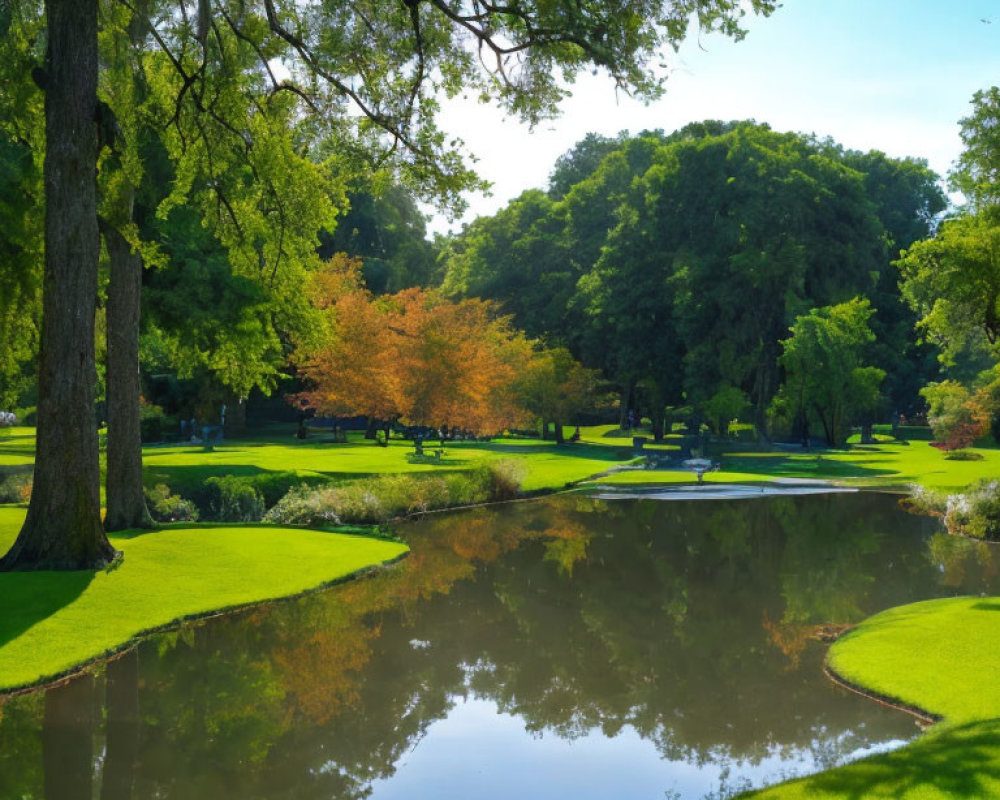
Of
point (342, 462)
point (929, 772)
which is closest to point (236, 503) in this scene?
point (342, 462)

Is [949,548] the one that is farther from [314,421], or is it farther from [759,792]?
[314,421]

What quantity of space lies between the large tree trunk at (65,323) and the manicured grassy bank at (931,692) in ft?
39.1

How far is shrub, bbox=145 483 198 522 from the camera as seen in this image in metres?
24.1

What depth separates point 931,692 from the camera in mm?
10656

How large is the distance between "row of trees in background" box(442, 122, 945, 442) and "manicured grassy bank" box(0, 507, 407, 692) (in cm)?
4228

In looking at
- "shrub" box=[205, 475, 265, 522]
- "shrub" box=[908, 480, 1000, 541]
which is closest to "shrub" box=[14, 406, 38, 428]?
"shrub" box=[205, 475, 265, 522]

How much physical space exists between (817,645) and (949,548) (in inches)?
415

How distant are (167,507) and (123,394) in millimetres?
4398

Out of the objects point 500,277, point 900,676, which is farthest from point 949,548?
point 500,277

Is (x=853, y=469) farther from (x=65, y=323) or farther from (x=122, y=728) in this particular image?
(x=122, y=728)

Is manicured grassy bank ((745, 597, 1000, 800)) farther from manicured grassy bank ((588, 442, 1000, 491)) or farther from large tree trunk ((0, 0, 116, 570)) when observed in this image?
manicured grassy bank ((588, 442, 1000, 491))

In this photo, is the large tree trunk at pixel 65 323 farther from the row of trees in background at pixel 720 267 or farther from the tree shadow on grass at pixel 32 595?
the row of trees in background at pixel 720 267

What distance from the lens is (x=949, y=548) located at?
21953 mm

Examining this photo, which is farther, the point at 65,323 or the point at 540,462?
the point at 540,462
